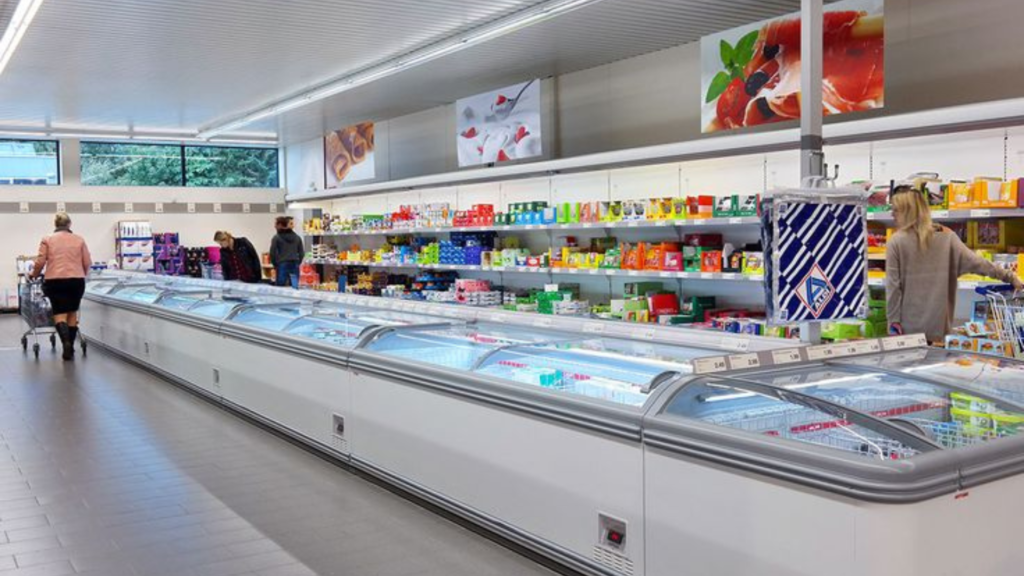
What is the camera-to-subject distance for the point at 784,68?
6859mm

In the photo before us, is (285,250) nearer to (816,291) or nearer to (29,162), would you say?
(29,162)

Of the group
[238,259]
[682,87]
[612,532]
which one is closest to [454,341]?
[612,532]

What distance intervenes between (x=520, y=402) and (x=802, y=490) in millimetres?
1374

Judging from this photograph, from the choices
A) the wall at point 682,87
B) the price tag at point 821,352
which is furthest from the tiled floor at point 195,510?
the wall at point 682,87

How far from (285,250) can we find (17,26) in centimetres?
457

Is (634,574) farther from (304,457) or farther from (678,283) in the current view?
(678,283)

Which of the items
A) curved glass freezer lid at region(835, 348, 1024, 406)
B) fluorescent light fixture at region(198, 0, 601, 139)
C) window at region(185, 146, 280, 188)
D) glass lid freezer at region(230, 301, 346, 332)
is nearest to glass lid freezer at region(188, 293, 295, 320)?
glass lid freezer at region(230, 301, 346, 332)

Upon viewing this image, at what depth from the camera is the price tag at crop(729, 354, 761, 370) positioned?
3.15 metres

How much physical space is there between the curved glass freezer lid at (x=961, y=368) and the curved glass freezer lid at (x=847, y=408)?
0.25ft

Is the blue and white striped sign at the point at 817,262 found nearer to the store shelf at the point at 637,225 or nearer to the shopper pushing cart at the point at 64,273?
the store shelf at the point at 637,225

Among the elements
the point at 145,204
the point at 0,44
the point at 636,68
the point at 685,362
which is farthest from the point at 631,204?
the point at 145,204

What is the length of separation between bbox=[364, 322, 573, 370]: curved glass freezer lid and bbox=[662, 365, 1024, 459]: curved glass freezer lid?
1.41 metres

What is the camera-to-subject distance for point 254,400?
6391mm

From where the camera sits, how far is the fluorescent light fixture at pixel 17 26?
7287 mm
